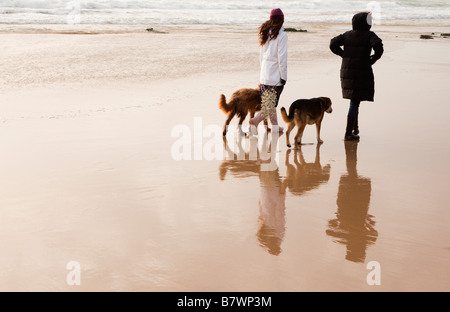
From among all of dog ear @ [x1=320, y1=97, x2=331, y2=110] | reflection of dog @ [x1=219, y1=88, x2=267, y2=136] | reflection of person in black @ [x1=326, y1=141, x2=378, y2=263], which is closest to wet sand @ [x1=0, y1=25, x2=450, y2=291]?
reflection of person in black @ [x1=326, y1=141, x2=378, y2=263]

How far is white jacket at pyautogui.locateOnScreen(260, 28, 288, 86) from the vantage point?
7.67 meters

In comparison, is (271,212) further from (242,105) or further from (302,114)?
(242,105)

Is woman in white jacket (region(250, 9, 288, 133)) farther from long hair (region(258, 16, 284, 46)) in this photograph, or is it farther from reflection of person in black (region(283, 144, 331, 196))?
reflection of person in black (region(283, 144, 331, 196))

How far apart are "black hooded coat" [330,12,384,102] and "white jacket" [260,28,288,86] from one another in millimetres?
789

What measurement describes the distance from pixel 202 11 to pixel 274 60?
122ft

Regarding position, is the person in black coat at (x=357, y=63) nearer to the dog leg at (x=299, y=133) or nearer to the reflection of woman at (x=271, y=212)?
the dog leg at (x=299, y=133)

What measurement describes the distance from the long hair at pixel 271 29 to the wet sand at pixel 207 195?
1508mm

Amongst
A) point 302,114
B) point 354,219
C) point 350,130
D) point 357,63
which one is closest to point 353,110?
point 350,130

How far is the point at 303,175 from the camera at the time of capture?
20.3 ft

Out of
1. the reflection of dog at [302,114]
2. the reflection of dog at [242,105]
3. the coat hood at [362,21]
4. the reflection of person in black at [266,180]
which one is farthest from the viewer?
the reflection of dog at [242,105]

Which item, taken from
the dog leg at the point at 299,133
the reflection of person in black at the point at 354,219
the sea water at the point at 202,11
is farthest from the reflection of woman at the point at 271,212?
the sea water at the point at 202,11

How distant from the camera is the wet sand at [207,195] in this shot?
373 centimetres

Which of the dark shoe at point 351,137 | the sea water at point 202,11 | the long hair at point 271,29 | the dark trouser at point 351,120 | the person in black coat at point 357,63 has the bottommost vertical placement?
the dark shoe at point 351,137

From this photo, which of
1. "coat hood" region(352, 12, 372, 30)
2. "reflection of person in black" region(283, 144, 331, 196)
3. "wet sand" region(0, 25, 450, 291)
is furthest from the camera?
"coat hood" region(352, 12, 372, 30)
